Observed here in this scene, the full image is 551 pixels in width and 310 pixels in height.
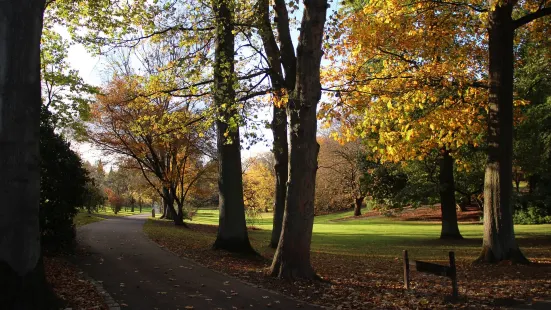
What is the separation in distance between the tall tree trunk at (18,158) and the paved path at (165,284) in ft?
6.05

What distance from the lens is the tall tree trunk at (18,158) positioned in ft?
18.7

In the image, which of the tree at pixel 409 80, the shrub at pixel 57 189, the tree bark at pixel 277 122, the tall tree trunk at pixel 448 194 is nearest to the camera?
the tree bark at pixel 277 122

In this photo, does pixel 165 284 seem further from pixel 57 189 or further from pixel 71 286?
pixel 57 189

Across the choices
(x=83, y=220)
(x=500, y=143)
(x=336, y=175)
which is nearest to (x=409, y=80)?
(x=500, y=143)

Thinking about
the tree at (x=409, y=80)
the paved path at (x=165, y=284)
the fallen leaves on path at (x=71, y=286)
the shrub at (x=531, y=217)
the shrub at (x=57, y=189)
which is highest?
the tree at (x=409, y=80)

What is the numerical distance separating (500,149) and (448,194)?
11.6 meters

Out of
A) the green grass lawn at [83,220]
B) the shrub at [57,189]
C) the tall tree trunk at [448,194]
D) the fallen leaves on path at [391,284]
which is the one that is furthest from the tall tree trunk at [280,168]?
the green grass lawn at [83,220]

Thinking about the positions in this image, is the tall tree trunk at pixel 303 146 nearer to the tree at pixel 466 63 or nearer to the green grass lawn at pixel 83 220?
the tree at pixel 466 63

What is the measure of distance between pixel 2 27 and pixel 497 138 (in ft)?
39.3

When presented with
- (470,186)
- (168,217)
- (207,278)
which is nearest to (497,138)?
(207,278)

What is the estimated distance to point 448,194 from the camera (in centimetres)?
2334

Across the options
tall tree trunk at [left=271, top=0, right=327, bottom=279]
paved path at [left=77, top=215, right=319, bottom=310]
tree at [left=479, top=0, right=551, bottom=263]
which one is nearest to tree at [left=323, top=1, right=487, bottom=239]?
tree at [left=479, top=0, right=551, bottom=263]

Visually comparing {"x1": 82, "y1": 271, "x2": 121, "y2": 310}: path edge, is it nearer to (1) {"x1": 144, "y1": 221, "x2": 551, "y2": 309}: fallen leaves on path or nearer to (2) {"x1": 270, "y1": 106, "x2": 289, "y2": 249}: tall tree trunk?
(1) {"x1": 144, "y1": 221, "x2": 551, "y2": 309}: fallen leaves on path

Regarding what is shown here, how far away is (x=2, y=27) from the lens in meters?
5.74
